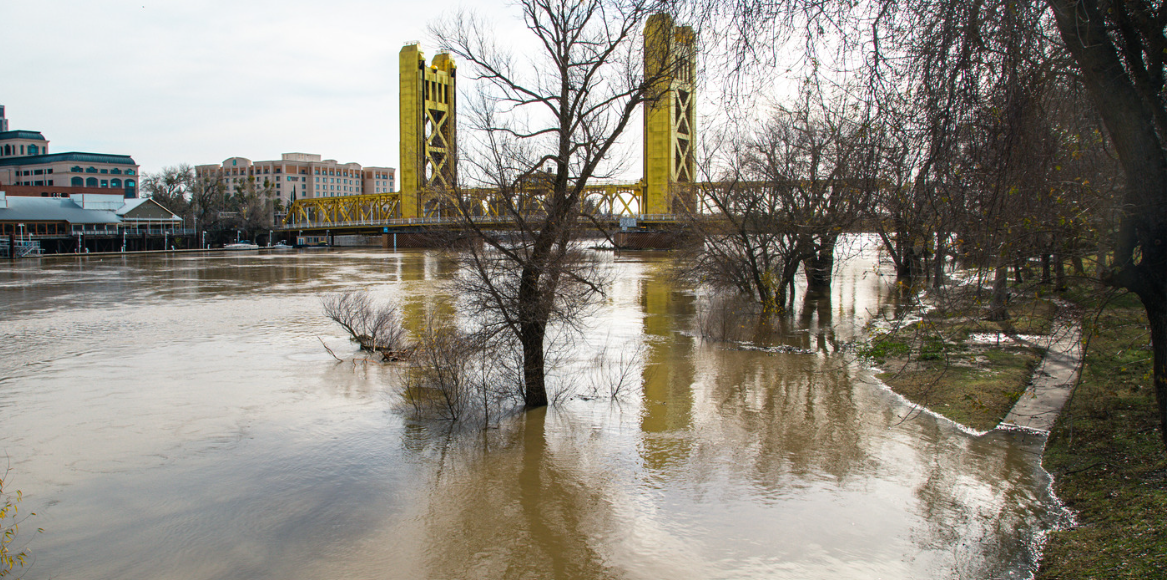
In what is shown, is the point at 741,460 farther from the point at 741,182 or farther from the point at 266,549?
the point at 741,182

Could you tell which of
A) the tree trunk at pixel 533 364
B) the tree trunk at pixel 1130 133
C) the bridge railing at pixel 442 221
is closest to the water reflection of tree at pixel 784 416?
the tree trunk at pixel 533 364

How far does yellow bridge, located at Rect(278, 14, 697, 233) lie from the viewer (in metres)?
9.83

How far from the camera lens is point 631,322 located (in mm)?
21578

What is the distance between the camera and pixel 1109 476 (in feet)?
23.8

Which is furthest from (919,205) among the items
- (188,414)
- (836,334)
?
(836,334)

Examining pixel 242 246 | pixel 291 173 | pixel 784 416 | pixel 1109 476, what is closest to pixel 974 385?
pixel 784 416

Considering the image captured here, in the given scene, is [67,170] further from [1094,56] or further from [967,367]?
[1094,56]

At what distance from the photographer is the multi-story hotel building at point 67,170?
97875mm

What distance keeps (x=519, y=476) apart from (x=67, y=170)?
4495 inches

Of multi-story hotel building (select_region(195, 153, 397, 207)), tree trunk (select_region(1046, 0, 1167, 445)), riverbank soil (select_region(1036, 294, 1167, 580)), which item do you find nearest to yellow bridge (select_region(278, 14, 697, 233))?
tree trunk (select_region(1046, 0, 1167, 445))

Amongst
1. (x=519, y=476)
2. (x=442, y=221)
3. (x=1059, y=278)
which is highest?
(x=442, y=221)

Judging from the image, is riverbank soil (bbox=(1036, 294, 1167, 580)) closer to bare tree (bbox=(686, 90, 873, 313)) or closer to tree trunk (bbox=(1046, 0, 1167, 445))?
tree trunk (bbox=(1046, 0, 1167, 445))

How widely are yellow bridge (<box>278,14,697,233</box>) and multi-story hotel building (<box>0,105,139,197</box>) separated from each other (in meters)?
22.1

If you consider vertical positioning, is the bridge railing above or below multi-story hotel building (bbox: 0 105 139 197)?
below
